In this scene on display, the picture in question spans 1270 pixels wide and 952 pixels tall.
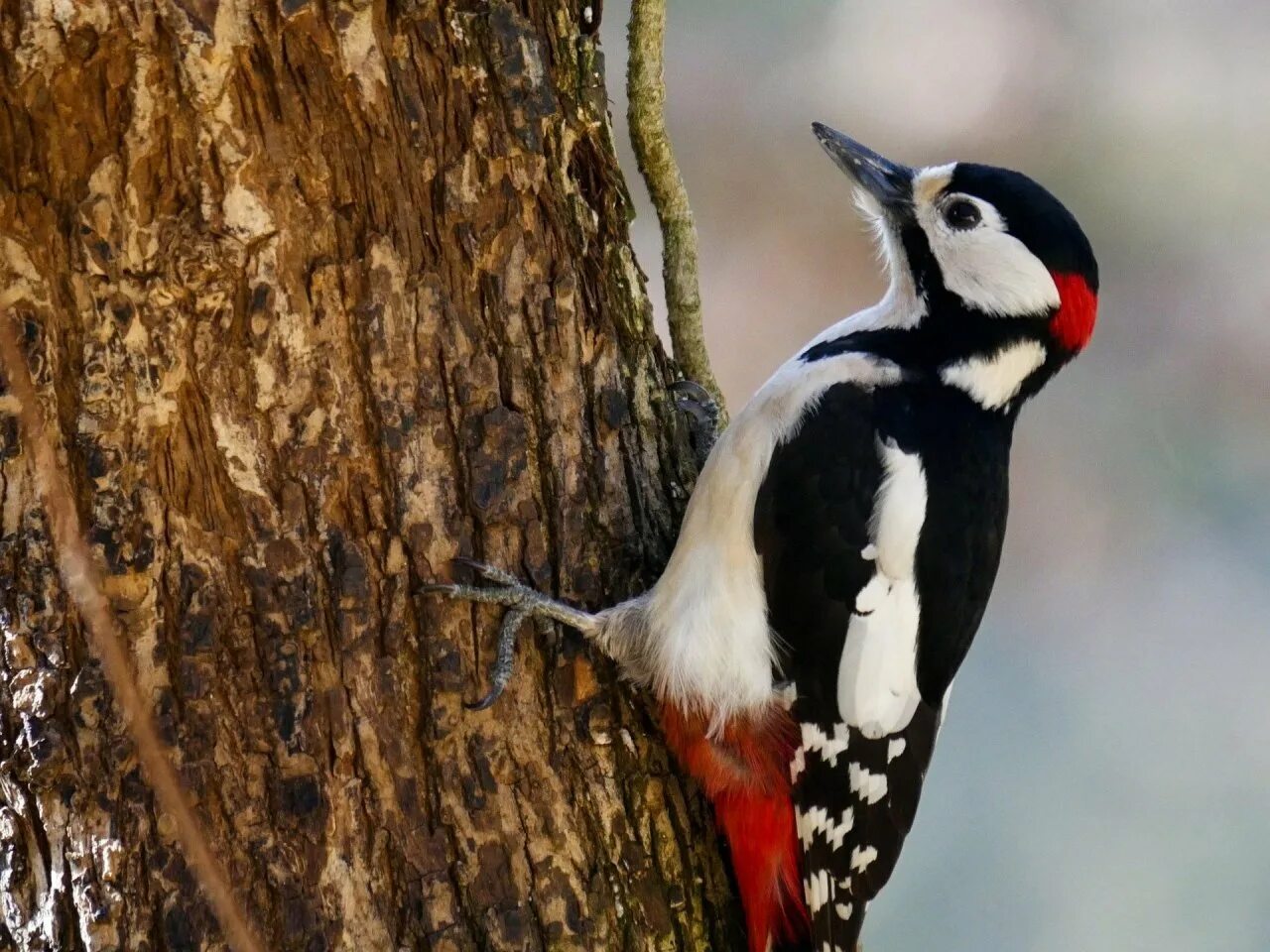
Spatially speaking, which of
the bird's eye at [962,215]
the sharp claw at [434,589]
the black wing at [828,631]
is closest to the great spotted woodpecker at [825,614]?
the black wing at [828,631]

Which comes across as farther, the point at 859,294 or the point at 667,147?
the point at 859,294

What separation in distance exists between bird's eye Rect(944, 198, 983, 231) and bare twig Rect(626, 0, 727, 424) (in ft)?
1.26

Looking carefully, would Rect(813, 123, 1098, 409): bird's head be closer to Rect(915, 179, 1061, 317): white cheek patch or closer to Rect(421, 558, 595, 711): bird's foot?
Rect(915, 179, 1061, 317): white cheek patch

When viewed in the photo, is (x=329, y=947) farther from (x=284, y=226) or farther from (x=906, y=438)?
(x=906, y=438)

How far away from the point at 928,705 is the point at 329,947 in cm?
88

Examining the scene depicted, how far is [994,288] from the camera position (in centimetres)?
205

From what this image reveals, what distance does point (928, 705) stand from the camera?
76.4 inches

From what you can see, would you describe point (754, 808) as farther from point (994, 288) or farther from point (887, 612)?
point (994, 288)

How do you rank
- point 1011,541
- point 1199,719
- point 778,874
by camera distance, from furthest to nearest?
point 1011,541, point 1199,719, point 778,874

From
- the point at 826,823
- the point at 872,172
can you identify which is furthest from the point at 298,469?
the point at 872,172

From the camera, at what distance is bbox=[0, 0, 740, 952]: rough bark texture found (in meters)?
1.41

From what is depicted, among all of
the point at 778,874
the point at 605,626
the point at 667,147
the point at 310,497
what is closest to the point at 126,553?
the point at 310,497

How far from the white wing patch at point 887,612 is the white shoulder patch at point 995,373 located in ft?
0.59

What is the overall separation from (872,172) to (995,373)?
1.27ft
